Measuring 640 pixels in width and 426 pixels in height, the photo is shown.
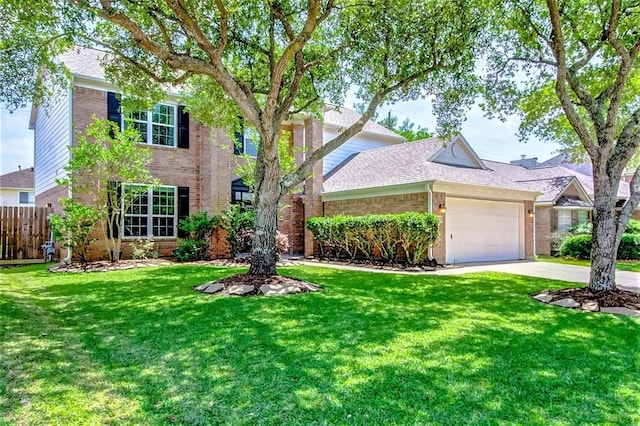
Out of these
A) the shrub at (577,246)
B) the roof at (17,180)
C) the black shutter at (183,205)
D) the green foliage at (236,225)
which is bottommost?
the shrub at (577,246)

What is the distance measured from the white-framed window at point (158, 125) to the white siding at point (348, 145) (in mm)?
6678

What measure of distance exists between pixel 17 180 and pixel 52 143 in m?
23.4

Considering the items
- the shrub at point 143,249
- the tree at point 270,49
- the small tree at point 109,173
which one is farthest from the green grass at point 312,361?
the shrub at point 143,249

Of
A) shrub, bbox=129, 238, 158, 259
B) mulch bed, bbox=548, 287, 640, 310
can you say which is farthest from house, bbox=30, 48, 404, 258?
mulch bed, bbox=548, 287, 640, 310

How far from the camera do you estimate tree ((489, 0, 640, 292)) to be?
7.69 metres

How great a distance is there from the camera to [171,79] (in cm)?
973

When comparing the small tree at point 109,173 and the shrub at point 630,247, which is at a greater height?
the small tree at point 109,173

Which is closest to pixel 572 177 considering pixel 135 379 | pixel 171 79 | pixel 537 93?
pixel 537 93

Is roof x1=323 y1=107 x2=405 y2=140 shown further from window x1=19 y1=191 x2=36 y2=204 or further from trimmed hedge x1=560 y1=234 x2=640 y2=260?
window x1=19 y1=191 x2=36 y2=204

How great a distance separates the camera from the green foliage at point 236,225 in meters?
14.8

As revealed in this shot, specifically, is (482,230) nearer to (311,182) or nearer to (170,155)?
(311,182)

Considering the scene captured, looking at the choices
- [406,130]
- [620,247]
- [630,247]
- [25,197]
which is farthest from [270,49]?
[25,197]

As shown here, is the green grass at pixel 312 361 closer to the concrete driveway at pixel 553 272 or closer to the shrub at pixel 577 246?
the concrete driveway at pixel 553 272

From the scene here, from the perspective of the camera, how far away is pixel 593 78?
11156mm
